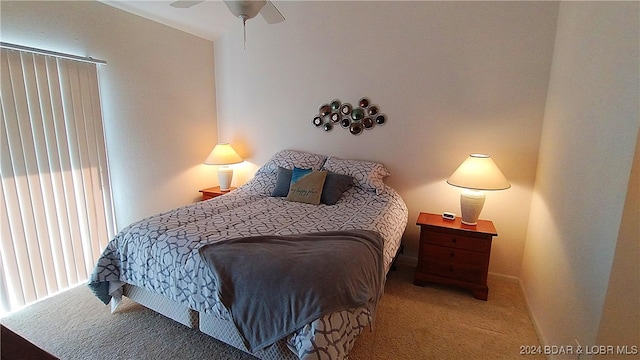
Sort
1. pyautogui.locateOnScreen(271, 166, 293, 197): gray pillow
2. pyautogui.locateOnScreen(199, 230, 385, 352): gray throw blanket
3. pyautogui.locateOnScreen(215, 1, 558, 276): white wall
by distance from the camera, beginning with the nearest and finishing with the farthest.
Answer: pyautogui.locateOnScreen(199, 230, 385, 352): gray throw blanket
pyautogui.locateOnScreen(215, 1, 558, 276): white wall
pyautogui.locateOnScreen(271, 166, 293, 197): gray pillow

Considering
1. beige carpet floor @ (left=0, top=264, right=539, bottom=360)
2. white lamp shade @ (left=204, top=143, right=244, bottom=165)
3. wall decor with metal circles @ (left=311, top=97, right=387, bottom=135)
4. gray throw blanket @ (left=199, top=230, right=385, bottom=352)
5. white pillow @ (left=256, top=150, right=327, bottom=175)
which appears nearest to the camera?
gray throw blanket @ (left=199, top=230, right=385, bottom=352)

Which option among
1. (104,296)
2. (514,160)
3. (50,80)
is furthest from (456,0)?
(104,296)

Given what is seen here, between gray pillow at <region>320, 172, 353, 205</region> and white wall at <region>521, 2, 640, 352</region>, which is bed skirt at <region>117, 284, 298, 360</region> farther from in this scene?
white wall at <region>521, 2, 640, 352</region>

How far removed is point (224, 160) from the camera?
3303 mm

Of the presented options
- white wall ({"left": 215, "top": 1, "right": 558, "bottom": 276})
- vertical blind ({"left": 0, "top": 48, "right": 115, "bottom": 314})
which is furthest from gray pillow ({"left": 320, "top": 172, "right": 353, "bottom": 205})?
vertical blind ({"left": 0, "top": 48, "right": 115, "bottom": 314})

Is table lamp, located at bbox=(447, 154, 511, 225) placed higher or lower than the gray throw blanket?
higher

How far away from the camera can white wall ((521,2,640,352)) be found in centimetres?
123

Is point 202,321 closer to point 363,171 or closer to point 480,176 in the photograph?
point 363,171

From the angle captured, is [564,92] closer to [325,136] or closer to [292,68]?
[325,136]

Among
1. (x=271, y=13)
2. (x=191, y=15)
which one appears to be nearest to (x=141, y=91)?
(x=191, y=15)

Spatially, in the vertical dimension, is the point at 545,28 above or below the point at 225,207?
above

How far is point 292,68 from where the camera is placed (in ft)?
10.6

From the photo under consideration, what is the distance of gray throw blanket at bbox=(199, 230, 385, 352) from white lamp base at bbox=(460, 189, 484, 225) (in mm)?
1178

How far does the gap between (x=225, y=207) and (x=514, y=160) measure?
2503 millimetres
